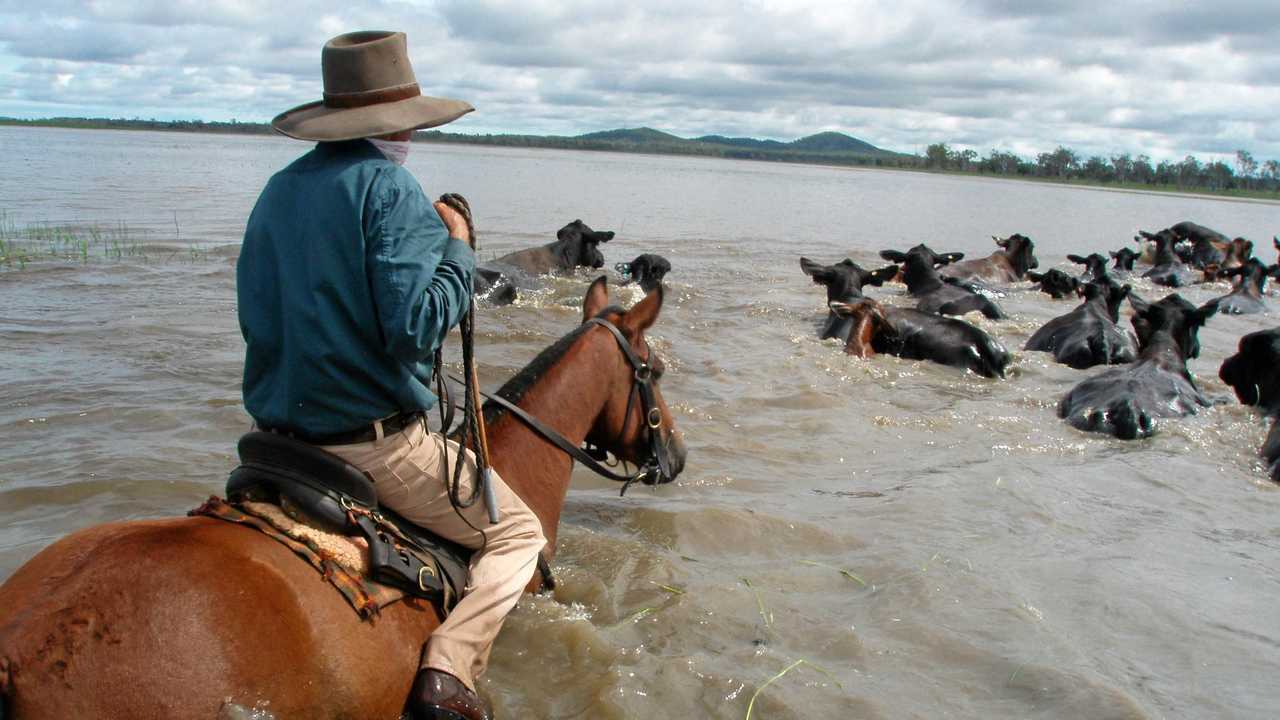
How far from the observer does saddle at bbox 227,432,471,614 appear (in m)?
3.60

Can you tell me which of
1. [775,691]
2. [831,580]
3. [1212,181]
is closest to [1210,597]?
[831,580]

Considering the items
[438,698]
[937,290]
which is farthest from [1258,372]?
[438,698]

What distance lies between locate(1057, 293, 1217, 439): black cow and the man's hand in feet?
25.7

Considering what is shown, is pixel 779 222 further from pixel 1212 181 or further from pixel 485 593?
pixel 1212 181

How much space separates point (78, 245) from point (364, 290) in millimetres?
19603

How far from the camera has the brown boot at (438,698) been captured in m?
3.59

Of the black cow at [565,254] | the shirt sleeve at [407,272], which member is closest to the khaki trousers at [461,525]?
the shirt sleeve at [407,272]

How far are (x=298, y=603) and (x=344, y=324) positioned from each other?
3.09 feet

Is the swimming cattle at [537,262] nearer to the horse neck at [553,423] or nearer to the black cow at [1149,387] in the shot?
the black cow at [1149,387]

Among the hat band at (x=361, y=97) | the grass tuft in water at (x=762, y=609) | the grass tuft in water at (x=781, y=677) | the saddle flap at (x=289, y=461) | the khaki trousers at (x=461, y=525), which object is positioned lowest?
the grass tuft in water at (x=762, y=609)

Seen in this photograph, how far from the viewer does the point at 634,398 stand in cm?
513

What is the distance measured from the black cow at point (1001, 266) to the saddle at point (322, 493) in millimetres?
19392

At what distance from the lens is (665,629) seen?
525 centimetres

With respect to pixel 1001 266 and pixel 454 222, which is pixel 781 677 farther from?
pixel 1001 266
